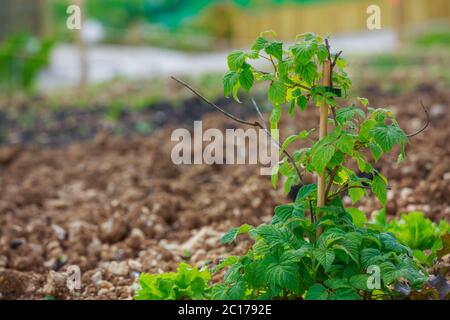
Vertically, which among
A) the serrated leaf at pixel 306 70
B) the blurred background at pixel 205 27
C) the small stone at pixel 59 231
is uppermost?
the blurred background at pixel 205 27

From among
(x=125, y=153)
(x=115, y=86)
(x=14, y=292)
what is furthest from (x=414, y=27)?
(x=14, y=292)

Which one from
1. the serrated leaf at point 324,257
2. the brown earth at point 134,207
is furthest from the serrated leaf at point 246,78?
the brown earth at point 134,207

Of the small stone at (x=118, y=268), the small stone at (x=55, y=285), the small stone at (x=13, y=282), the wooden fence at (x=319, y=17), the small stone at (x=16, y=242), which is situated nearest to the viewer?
the small stone at (x=55, y=285)

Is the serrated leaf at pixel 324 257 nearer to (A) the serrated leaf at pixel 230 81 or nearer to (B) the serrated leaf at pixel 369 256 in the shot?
(B) the serrated leaf at pixel 369 256

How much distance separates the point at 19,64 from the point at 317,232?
6.95m

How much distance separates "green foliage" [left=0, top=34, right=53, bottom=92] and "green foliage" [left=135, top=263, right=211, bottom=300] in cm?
637

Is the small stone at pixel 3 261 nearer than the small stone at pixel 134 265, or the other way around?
the small stone at pixel 134 265

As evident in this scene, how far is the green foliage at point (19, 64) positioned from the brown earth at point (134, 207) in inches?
104

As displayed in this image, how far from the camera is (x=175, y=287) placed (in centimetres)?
221

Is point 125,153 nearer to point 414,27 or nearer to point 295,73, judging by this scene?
point 295,73

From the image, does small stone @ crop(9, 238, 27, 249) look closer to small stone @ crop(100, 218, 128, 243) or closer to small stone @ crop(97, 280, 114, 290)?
small stone @ crop(100, 218, 128, 243)

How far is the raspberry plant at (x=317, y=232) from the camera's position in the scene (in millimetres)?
2053

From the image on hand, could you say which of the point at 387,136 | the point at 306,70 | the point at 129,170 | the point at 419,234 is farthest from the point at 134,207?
the point at 387,136

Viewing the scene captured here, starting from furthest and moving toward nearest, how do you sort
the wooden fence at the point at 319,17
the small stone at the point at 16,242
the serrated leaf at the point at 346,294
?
the wooden fence at the point at 319,17 < the small stone at the point at 16,242 < the serrated leaf at the point at 346,294
